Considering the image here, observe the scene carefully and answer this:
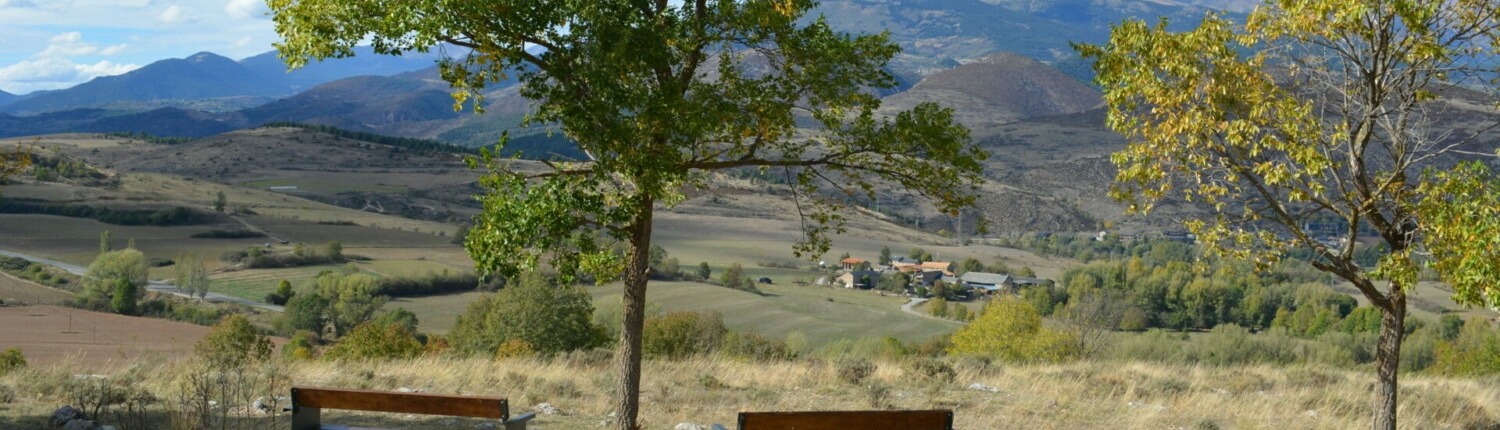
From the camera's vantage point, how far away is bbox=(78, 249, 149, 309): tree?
207 ft

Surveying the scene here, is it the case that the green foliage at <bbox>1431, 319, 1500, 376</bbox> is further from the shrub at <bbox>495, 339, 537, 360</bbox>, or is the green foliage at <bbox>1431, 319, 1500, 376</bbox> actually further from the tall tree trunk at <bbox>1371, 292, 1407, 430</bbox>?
the shrub at <bbox>495, 339, 537, 360</bbox>

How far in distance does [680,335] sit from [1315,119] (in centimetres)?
3130

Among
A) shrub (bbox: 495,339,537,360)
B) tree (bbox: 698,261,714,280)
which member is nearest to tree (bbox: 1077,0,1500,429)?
shrub (bbox: 495,339,537,360)

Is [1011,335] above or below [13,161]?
below

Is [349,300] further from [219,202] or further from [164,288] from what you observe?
[219,202]

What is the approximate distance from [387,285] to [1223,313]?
224ft

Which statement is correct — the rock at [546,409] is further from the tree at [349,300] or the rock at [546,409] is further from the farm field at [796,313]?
the farm field at [796,313]

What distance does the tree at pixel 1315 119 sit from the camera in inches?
368

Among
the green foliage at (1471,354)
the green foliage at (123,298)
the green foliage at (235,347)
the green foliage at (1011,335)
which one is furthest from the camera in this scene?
the green foliage at (123,298)

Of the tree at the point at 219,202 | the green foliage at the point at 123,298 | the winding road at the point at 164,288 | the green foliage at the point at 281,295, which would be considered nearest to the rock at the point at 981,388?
the green foliage at the point at 123,298

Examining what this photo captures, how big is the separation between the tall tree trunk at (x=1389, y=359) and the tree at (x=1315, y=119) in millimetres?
12

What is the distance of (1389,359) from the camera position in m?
9.80

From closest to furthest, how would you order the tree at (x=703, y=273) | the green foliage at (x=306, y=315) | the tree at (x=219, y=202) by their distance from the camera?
the green foliage at (x=306, y=315)
the tree at (x=703, y=273)
the tree at (x=219, y=202)

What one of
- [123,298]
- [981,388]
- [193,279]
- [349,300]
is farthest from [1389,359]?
[193,279]
